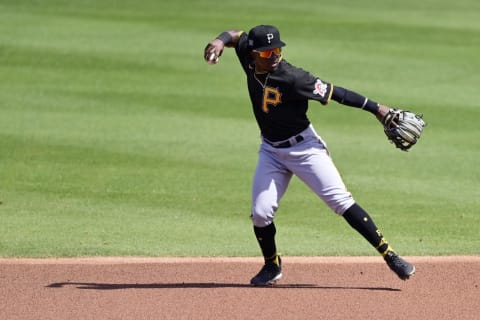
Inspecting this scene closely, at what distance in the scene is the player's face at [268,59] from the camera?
6711 mm

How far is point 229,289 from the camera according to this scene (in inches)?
276

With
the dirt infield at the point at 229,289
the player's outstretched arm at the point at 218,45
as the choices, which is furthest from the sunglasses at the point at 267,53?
the dirt infield at the point at 229,289

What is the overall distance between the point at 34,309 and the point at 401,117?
2.89 metres

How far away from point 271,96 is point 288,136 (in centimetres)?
33

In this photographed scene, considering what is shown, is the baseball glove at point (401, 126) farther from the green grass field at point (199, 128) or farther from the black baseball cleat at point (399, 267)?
the green grass field at point (199, 128)

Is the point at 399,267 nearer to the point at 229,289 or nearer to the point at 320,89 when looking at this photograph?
the point at 229,289

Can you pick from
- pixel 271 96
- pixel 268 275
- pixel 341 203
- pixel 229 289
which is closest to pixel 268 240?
pixel 268 275

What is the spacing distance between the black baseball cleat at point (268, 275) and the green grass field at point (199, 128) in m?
1.02

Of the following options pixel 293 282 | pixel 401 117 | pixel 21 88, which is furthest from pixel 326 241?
pixel 21 88

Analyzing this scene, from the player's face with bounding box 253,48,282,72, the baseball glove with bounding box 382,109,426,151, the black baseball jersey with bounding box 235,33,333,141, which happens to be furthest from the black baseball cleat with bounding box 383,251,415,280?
the player's face with bounding box 253,48,282,72

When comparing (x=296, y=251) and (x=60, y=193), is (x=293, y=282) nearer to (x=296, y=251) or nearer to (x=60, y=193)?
(x=296, y=251)

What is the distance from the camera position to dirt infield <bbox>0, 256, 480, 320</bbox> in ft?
21.0

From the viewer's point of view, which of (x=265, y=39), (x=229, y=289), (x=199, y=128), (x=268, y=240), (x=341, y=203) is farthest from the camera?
(x=199, y=128)

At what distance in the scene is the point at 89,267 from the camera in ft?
25.0
